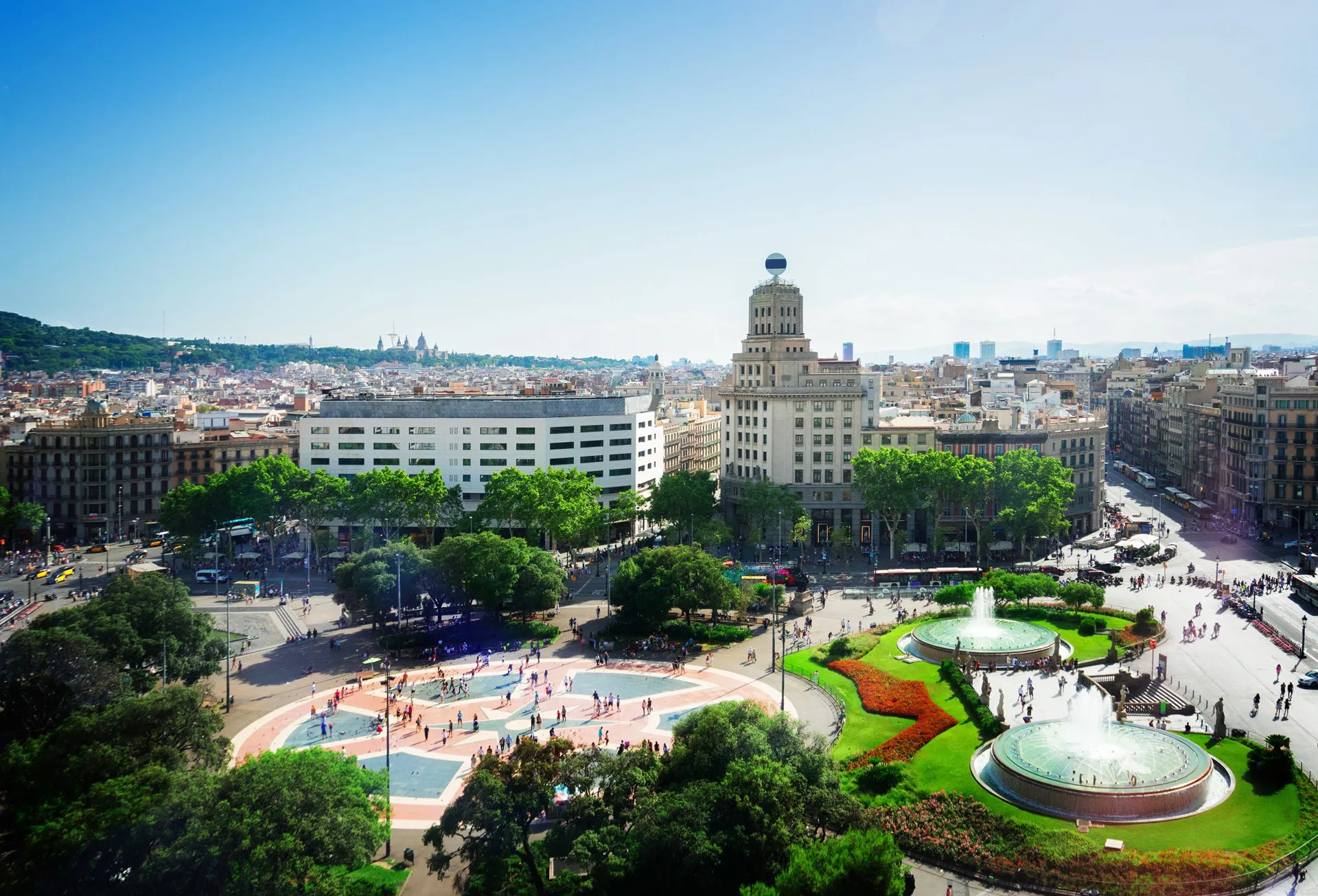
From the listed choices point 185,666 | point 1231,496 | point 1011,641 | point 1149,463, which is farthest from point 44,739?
point 1149,463

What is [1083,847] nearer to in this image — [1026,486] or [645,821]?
[645,821]

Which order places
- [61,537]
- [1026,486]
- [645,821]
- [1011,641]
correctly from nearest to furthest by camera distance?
1. [645,821]
2. [1011,641]
3. [1026,486]
4. [61,537]

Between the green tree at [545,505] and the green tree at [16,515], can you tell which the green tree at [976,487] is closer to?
the green tree at [545,505]

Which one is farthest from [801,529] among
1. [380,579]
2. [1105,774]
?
[1105,774]

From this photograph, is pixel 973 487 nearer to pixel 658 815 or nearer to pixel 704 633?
pixel 704 633

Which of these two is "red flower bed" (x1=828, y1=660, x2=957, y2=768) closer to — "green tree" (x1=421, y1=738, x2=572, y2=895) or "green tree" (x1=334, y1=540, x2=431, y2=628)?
"green tree" (x1=421, y1=738, x2=572, y2=895)

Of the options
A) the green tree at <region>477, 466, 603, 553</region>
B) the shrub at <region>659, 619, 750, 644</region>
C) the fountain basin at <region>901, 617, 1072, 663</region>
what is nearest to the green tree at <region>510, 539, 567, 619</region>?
the shrub at <region>659, 619, 750, 644</region>
